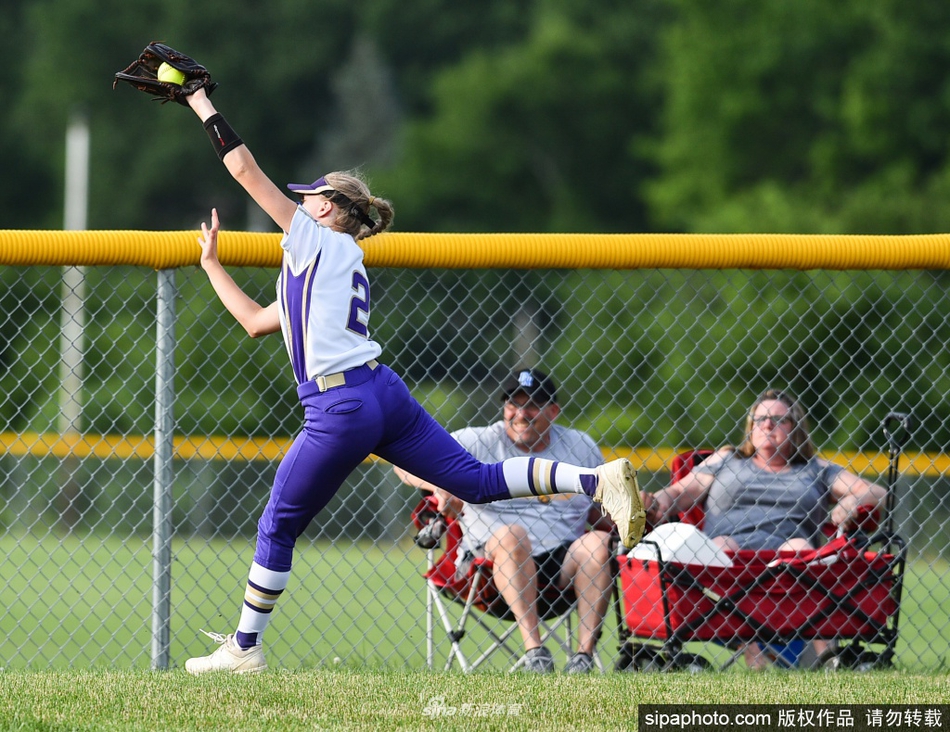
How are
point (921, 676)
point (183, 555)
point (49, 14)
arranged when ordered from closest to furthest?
point (921, 676), point (183, 555), point (49, 14)

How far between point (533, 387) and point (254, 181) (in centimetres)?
166

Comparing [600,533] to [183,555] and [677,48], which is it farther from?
[677,48]

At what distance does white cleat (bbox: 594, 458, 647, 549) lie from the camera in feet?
13.8

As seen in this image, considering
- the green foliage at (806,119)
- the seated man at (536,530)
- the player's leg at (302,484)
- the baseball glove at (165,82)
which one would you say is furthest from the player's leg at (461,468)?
the green foliage at (806,119)

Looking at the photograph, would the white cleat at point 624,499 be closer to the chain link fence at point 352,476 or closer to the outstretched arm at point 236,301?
the chain link fence at point 352,476

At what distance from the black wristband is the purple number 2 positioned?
53 cm

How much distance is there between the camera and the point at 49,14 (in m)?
47.7

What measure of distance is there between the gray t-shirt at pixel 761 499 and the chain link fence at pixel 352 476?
0.20 m

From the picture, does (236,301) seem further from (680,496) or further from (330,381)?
(680,496)

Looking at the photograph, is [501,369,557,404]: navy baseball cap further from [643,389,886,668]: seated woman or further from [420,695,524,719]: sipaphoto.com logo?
[420,695,524,719]: sipaphoto.com logo

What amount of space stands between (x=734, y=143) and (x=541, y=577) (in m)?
25.8

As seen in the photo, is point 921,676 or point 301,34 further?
point 301,34

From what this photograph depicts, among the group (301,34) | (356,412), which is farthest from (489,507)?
(301,34)

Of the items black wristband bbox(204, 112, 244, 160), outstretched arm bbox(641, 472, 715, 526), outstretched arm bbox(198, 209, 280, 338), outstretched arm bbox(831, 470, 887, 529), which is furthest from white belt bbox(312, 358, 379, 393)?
outstretched arm bbox(831, 470, 887, 529)
